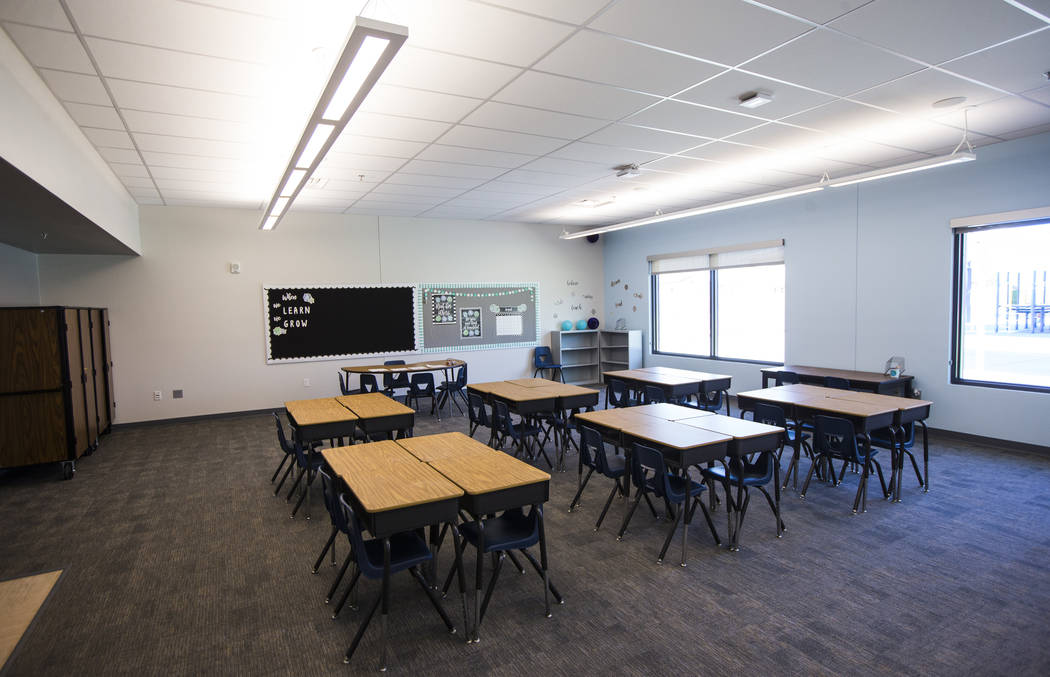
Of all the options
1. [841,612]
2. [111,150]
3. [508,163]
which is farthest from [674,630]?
[111,150]

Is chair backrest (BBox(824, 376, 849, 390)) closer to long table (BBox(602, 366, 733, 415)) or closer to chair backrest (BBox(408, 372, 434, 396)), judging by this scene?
long table (BBox(602, 366, 733, 415))

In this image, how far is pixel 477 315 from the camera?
10250mm

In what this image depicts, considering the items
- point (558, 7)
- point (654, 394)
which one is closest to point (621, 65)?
point (558, 7)

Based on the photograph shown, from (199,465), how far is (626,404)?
4937 mm

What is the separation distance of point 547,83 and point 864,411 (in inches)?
147

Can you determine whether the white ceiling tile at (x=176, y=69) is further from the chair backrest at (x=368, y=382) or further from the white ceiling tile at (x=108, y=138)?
the chair backrest at (x=368, y=382)

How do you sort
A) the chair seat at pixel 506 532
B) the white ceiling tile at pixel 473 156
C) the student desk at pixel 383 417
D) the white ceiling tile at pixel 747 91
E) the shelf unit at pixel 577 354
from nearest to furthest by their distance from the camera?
the chair seat at pixel 506 532
the white ceiling tile at pixel 747 91
the student desk at pixel 383 417
the white ceiling tile at pixel 473 156
the shelf unit at pixel 577 354

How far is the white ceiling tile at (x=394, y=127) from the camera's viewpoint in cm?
445

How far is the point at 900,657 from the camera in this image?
2541 mm

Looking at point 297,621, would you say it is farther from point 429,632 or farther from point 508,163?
point 508,163

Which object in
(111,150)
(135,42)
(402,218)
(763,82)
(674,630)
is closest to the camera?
(674,630)

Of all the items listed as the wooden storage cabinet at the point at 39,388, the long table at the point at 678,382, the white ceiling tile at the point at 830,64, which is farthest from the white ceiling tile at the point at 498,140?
the wooden storage cabinet at the point at 39,388

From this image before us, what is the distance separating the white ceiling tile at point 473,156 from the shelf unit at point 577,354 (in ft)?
17.7

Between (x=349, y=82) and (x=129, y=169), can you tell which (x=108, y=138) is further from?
(x=349, y=82)
